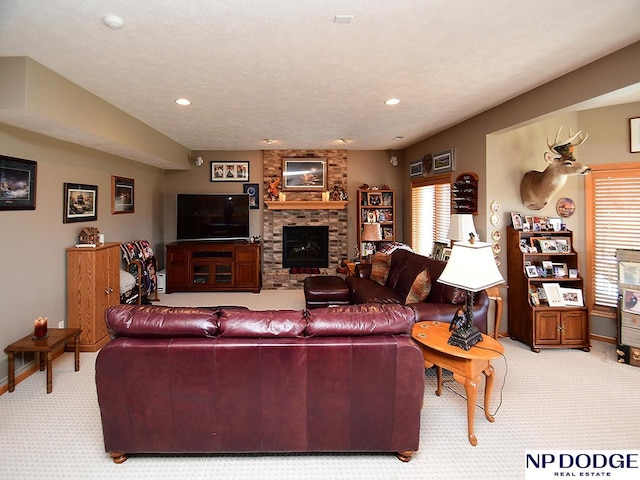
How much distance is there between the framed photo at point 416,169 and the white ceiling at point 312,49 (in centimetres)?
187

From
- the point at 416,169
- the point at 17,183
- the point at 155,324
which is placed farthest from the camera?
the point at 416,169

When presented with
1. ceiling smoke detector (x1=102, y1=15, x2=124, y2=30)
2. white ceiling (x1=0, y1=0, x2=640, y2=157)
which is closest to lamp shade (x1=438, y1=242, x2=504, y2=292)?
white ceiling (x1=0, y1=0, x2=640, y2=157)

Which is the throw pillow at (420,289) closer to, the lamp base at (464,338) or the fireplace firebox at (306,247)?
the lamp base at (464,338)

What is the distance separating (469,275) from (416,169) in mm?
4179

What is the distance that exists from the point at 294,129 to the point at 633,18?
3.67 meters

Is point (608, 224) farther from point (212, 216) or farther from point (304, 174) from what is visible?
point (212, 216)

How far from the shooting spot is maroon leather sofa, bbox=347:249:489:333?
292cm

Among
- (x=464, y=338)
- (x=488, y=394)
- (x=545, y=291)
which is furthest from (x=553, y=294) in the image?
(x=464, y=338)

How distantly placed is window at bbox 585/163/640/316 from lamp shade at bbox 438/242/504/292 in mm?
2735

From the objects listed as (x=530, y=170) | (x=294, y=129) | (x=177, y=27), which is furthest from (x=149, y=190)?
(x=530, y=170)

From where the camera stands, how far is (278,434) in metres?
2.00

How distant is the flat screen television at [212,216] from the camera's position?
648 cm

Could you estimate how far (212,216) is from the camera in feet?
21.5

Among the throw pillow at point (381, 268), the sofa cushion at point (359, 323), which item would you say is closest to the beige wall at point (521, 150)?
the throw pillow at point (381, 268)
